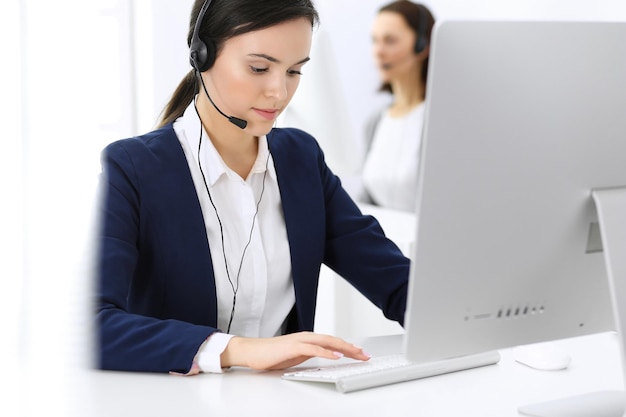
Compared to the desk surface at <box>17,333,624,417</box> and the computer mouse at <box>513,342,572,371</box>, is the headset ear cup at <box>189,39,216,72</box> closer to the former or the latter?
the desk surface at <box>17,333,624,417</box>

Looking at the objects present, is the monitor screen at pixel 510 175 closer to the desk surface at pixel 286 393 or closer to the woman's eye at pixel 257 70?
the desk surface at pixel 286 393

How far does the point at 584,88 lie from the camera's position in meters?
0.98

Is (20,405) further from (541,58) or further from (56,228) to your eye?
(56,228)

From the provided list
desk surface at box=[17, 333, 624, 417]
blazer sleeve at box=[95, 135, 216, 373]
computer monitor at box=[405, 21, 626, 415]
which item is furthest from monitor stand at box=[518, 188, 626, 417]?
blazer sleeve at box=[95, 135, 216, 373]

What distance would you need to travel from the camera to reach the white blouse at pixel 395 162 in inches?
151

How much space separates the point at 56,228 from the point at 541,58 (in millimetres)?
2494

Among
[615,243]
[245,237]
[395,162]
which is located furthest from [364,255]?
[395,162]

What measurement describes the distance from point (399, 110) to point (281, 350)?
9.84ft

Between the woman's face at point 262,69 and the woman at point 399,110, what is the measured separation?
233 centimetres

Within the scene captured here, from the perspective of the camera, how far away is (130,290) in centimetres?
156

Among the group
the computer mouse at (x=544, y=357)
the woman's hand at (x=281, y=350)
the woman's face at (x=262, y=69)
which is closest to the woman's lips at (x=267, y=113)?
the woman's face at (x=262, y=69)

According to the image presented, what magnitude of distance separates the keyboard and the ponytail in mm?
634

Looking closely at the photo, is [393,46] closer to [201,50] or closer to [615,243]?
[201,50]

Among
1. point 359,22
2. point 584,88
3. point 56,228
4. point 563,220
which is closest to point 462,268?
point 563,220
